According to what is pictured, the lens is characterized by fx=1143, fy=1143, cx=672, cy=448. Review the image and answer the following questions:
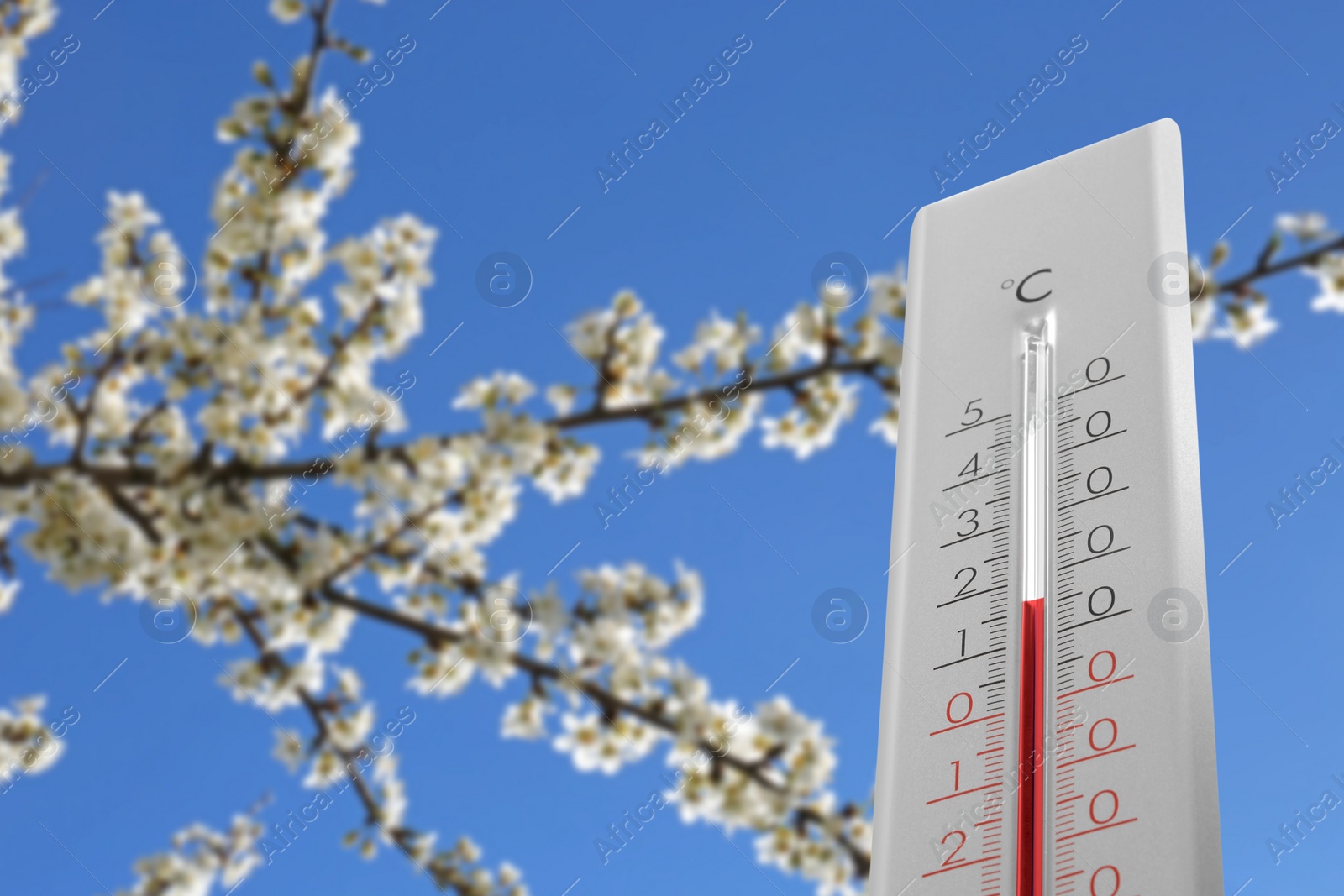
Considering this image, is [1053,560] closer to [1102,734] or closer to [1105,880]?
[1102,734]

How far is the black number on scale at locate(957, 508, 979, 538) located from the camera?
1.39 metres

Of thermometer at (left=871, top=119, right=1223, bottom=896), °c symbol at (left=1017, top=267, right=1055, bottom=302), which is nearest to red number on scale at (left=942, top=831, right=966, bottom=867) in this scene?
thermometer at (left=871, top=119, right=1223, bottom=896)

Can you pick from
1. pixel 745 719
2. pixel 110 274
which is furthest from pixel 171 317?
pixel 745 719

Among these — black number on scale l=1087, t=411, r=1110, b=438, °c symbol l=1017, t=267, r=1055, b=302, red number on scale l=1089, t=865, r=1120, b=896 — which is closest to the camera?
red number on scale l=1089, t=865, r=1120, b=896

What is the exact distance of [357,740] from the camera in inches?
93.4

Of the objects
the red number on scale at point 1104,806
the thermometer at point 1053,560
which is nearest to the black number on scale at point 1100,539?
the thermometer at point 1053,560

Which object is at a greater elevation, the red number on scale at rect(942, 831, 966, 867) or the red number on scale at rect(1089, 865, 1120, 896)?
the red number on scale at rect(942, 831, 966, 867)

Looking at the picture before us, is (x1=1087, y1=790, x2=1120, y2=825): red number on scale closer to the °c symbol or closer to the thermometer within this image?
the thermometer

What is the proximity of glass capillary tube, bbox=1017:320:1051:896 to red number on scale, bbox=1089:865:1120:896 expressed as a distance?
0.05m

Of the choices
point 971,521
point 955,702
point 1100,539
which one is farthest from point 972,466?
point 955,702

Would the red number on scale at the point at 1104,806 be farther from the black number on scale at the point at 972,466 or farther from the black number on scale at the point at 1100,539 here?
the black number on scale at the point at 972,466

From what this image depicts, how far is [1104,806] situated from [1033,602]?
0.79 ft

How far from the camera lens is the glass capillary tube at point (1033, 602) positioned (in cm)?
118

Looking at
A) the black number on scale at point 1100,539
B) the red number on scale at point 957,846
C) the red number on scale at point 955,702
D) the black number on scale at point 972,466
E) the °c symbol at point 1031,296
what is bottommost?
the red number on scale at point 957,846
